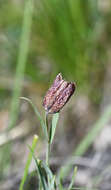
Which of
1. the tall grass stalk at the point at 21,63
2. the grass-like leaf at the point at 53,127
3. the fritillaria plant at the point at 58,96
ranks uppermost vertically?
the tall grass stalk at the point at 21,63

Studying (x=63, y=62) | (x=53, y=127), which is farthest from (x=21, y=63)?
(x=53, y=127)

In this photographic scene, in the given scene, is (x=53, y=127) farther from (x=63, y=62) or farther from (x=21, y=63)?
(x=63, y=62)

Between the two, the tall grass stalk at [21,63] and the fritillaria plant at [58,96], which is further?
the tall grass stalk at [21,63]

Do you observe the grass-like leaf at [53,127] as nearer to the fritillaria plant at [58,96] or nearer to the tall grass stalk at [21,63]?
the fritillaria plant at [58,96]

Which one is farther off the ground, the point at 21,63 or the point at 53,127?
the point at 21,63

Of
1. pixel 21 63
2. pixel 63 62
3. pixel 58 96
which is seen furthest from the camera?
pixel 63 62

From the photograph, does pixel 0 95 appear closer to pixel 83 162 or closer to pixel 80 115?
pixel 80 115

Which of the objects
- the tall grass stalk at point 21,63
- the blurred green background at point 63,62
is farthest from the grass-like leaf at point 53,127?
the blurred green background at point 63,62
